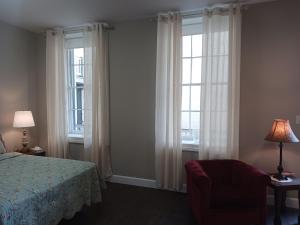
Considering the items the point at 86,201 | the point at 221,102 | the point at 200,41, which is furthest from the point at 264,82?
the point at 86,201

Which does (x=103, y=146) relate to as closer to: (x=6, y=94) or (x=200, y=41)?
(x=6, y=94)

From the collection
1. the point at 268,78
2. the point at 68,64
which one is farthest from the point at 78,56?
the point at 268,78

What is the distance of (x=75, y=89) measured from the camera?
4.30 m

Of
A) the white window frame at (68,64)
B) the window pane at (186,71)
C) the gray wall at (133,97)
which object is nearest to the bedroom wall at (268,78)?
the window pane at (186,71)

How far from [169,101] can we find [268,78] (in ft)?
4.51

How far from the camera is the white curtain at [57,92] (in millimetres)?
4090

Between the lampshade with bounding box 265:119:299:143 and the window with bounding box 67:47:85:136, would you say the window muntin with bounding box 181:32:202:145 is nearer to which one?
the lampshade with bounding box 265:119:299:143

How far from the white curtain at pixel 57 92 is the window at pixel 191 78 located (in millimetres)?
2146

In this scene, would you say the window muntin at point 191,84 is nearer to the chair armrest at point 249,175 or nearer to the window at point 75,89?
the chair armrest at point 249,175

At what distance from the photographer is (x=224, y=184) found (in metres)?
2.79

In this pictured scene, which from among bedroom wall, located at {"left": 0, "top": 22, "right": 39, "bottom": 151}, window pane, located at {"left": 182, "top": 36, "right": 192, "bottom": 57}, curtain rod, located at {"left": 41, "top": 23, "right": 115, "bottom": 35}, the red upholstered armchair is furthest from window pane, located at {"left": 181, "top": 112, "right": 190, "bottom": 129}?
bedroom wall, located at {"left": 0, "top": 22, "right": 39, "bottom": 151}

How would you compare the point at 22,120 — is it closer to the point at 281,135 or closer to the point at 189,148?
the point at 189,148

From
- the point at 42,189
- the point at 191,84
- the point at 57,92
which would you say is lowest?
the point at 42,189

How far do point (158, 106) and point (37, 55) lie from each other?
8.84 feet
